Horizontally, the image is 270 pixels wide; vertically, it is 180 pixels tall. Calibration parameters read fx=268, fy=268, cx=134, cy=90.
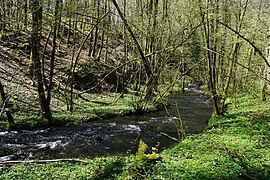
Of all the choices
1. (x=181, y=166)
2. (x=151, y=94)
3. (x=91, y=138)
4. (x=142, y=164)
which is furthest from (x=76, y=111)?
(x=181, y=166)

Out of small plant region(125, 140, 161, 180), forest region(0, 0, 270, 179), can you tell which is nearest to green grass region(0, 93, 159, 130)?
forest region(0, 0, 270, 179)

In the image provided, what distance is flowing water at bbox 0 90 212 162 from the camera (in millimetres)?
9680

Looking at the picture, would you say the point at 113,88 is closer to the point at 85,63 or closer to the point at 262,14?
the point at 85,63

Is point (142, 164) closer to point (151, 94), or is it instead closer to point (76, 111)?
point (76, 111)

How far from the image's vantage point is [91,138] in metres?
11.7

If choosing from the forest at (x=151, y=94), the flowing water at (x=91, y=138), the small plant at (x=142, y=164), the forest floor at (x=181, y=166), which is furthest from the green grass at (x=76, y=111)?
the forest floor at (x=181, y=166)

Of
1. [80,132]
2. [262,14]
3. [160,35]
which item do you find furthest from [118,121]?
[262,14]

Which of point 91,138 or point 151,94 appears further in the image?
point 151,94

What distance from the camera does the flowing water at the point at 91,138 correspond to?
9.68 meters

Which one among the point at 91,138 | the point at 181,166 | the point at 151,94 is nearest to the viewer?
the point at 181,166

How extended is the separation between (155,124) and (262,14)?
356 inches

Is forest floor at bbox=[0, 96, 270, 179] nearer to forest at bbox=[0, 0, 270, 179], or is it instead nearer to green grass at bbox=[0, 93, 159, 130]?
forest at bbox=[0, 0, 270, 179]

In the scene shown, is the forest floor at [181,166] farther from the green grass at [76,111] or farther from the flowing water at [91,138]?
the green grass at [76,111]

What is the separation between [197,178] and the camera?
6.16 metres
